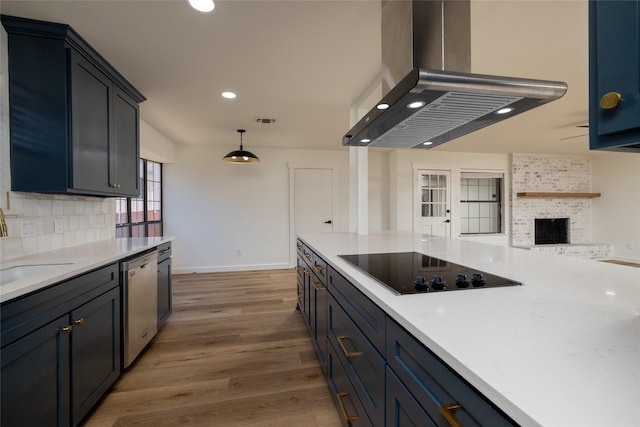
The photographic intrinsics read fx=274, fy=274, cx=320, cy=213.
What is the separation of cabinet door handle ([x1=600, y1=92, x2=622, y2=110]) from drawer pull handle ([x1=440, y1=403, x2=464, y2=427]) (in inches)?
28.9

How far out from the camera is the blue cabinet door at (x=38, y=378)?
1076mm

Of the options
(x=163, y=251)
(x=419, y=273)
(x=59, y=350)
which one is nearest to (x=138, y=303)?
(x=163, y=251)

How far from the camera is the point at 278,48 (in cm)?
206

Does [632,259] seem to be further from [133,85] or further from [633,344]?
[133,85]

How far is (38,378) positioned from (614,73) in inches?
88.2

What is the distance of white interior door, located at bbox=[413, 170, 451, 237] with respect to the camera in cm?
582

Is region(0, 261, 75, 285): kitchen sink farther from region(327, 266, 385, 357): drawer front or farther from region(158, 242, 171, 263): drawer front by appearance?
region(327, 266, 385, 357): drawer front

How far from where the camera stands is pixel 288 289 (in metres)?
4.10

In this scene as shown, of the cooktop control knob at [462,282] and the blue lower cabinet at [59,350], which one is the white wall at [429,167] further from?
the blue lower cabinet at [59,350]

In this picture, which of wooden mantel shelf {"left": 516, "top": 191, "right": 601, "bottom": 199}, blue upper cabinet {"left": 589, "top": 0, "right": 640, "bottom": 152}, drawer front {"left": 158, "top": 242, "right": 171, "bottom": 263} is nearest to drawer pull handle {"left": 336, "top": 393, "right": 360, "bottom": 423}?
blue upper cabinet {"left": 589, "top": 0, "right": 640, "bottom": 152}

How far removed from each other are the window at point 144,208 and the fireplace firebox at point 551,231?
8069mm

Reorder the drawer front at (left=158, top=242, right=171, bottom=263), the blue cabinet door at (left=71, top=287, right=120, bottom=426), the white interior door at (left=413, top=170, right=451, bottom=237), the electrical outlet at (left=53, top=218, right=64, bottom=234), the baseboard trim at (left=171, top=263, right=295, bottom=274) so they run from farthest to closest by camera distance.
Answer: the white interior door at (left=413, top=170, right=451, bottom=237) < the baseboard trim at (left=171, top=263, right=295, bottom=274) < the drawer front at (left=158, top=242, right=171, bottom=263) < the electrical outlet at (left=53, top=218, right=64, bottom=234) < the blue cabinet door at (left=71, top=287, right=120, bottom=426)

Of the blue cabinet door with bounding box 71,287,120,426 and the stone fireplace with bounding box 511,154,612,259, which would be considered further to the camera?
the stone fireplace with bounding box 511,154,612,259

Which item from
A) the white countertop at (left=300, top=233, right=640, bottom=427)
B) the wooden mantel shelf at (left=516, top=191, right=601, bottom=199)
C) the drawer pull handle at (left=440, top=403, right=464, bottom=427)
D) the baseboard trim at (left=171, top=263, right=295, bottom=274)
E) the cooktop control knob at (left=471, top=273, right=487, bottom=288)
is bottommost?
the baseboard trim at (left=171, top=263, right=295, bottom=274)
